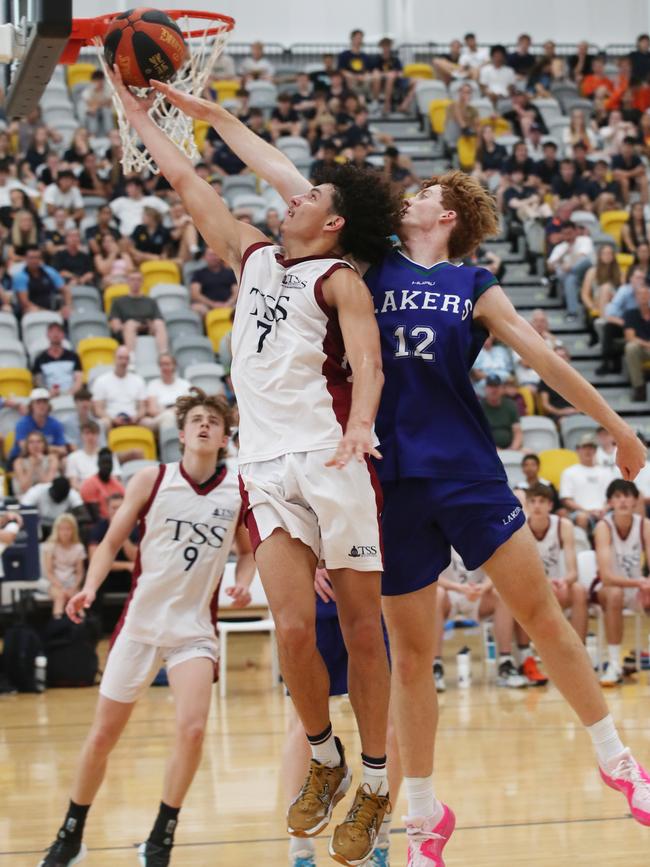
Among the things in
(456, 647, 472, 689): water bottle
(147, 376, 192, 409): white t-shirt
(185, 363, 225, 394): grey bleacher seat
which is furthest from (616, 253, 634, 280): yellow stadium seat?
(456, 647, 472, 689): water bottle

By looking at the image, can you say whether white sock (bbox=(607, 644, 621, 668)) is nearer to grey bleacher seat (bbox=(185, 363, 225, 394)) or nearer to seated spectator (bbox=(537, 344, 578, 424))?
seated spectator (bbox=(537, 344, 578, 424))

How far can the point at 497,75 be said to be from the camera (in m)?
20.6

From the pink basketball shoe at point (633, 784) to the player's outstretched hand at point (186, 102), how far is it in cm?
289

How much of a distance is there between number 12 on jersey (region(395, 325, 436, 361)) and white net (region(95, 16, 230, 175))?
4.15 feet

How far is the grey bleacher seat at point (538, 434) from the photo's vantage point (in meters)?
13.6

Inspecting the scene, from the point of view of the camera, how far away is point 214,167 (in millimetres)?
17312

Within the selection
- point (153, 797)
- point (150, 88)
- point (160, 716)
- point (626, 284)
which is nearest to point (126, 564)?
point (160, 716)

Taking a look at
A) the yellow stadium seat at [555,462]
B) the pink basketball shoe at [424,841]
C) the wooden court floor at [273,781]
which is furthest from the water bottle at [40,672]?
the pink basketball shoe at [424,841]

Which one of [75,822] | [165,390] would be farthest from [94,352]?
[75,822]

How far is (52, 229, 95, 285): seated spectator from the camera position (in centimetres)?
1466

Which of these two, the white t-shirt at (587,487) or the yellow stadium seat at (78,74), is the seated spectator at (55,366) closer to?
the white t-shirt at (587,487)

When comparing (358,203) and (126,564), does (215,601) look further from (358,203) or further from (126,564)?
(126,564)

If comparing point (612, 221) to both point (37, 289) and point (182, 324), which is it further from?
point (37, 289)

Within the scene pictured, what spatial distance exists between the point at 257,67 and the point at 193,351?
7.86 m
